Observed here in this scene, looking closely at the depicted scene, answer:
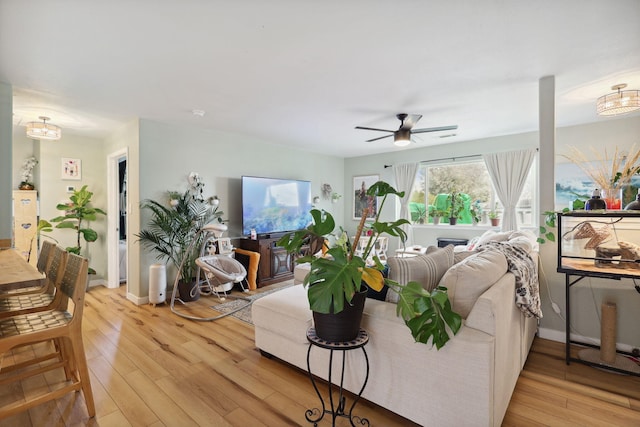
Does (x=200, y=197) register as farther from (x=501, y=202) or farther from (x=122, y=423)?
(x=501, y=202)

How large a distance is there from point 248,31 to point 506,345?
8.27 ft

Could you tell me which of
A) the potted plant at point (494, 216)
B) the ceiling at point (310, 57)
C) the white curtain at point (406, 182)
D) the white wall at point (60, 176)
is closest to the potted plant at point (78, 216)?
the white wall at point (60, 176)

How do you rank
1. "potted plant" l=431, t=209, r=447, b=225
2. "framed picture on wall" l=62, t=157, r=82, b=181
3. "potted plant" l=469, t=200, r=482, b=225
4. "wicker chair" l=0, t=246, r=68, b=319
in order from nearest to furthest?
"wicker chair" l=0, t=246, r=68, b=319
"framed picture on wall" l=62, t=157, r=82, b=181
"potted plant" l=469, t=200, r=482, b=225
"potted plant" l=431, t=209, r=447, b=225

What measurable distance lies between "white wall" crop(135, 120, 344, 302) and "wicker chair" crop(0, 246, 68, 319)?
158cm

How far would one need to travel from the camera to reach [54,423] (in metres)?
1.67

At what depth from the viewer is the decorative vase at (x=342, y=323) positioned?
1.50 meters

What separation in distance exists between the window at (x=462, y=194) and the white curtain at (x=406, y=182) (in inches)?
4.4

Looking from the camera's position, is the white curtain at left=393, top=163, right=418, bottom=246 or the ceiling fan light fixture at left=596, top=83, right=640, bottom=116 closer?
the ceiling fan light fixture at left=596, top=83, right=640, bottom=116

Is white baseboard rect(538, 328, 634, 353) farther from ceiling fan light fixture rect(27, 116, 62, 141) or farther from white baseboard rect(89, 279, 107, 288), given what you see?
white baseboard rect(89, 279, 107, 288)

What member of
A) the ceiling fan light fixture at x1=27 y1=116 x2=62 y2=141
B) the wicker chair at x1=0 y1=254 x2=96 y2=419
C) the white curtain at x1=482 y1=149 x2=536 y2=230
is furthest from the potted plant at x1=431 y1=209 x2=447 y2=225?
the ceiling fan light fixture at x1=27 y1=116 x2=62 y2=141

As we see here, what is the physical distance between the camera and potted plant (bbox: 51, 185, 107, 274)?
4.29 meters

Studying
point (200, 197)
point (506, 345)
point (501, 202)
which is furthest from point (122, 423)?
point (501, 202)

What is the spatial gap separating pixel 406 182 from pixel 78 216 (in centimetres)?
564

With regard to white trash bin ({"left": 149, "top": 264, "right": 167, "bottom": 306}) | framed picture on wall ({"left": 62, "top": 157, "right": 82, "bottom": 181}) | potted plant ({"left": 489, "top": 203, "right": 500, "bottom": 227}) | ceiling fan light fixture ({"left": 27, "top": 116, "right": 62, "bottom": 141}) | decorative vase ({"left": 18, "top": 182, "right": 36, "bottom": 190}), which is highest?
ceiling fan light fixture ({"left": 27, "top": 116, "right": 62, "bottom": 141})
